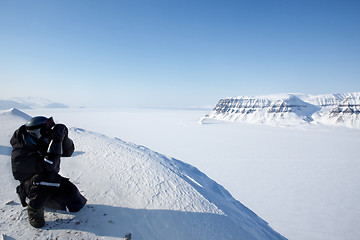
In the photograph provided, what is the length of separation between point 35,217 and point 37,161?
2.20ft

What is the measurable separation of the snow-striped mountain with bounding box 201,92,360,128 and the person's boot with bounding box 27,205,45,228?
269ft

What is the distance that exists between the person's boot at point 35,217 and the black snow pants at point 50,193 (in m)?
0.10

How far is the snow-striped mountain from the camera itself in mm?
65938

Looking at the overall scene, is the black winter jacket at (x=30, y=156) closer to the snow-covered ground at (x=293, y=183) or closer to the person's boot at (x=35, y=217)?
the person's boot at (x=35, y=217)

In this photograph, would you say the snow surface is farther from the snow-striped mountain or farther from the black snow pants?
the snow-striped mountain

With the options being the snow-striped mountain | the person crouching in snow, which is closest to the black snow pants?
the person crouching in snow

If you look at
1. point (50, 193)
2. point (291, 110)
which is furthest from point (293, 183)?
point (291, 110)

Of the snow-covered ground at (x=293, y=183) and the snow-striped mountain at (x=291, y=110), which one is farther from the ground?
the snow-striped mountain at (x=291, y=110)

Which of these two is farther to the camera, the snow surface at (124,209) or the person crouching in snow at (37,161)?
the snow surface at (124,209)

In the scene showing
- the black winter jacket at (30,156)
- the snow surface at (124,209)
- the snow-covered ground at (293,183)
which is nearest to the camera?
the black winter jacket at (30,156)

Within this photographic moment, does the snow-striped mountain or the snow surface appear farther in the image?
the snow-striped mountain

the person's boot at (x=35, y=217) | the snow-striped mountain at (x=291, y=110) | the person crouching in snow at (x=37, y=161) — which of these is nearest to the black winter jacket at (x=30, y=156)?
the person crouching in snow at (x=37, y=161)

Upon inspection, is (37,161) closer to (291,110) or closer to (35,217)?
(35,217)

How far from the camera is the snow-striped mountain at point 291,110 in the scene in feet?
216
